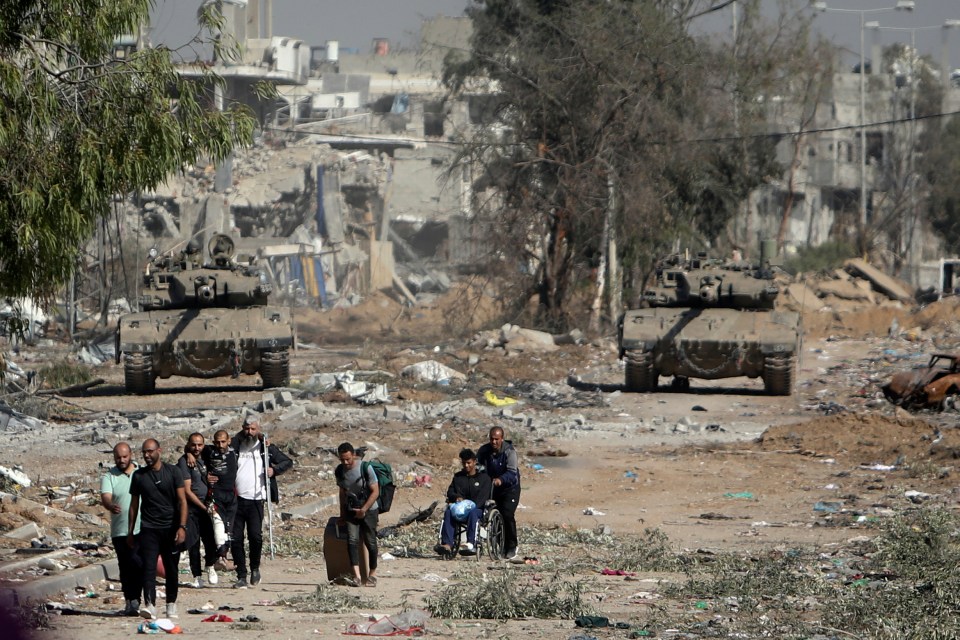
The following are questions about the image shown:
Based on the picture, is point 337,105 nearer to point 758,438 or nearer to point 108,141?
point 758,438

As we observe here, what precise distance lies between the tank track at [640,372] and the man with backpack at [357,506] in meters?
13.3

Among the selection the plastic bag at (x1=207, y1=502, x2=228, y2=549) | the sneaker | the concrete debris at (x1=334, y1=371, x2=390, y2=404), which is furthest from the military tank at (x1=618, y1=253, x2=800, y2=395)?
the sneaker

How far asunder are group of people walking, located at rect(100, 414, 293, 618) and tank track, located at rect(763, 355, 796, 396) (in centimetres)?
1308

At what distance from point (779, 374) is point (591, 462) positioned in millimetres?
6588

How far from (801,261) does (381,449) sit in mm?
38512

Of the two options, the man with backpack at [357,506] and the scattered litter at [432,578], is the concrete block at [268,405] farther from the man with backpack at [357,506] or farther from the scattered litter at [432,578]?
the man with backpack at [357,506]

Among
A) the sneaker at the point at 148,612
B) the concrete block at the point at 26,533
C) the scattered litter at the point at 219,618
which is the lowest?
the concrete block at the point at 26,533

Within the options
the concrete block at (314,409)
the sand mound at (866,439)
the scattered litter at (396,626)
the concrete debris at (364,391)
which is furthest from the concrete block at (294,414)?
the scattered litter at (396,626)

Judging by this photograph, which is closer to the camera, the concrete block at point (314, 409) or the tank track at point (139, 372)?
the concrete block at point (314, 409)

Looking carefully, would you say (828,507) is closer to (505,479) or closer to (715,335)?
(505,479)

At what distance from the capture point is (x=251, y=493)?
10555mm

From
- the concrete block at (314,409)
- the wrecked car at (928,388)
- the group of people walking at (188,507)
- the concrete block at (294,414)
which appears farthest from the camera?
the wrecked car at (928,388)

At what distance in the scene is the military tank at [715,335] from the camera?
23.0m

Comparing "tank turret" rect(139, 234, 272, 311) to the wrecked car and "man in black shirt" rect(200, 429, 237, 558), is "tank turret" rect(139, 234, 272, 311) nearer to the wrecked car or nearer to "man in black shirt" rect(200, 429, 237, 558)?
the wrecked car
